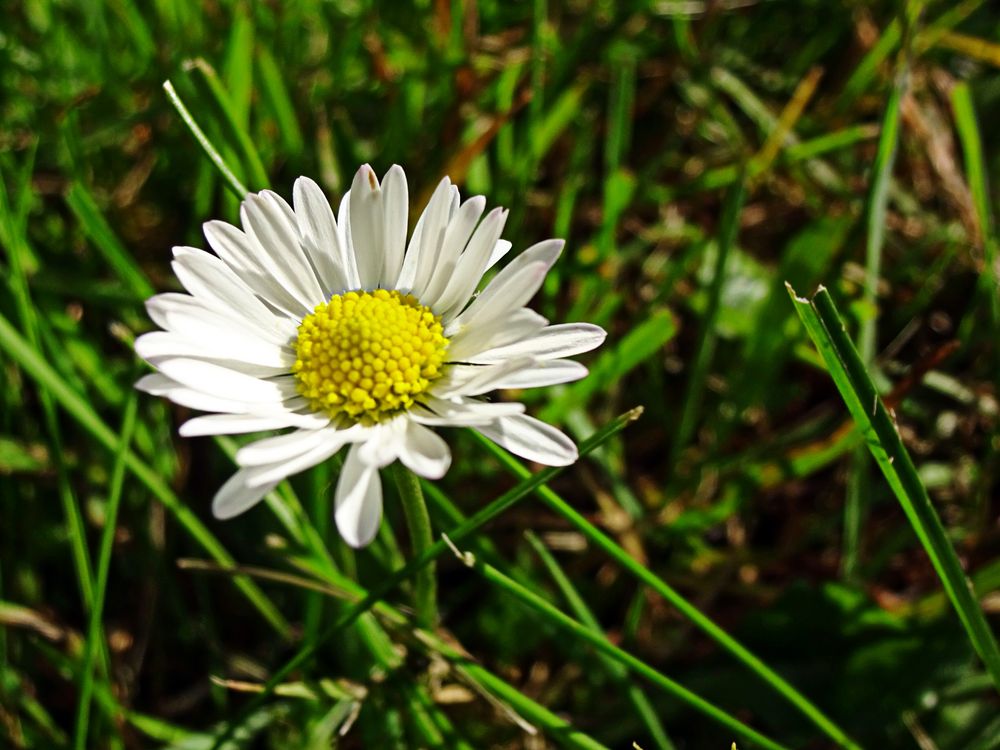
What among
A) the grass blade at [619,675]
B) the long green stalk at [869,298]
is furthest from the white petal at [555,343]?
the long green stalk at [869,298]

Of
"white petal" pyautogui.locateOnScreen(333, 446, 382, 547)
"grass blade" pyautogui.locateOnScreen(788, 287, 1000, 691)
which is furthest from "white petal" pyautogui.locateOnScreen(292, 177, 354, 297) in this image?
"grass blade" pyautogui.locateOnScreen(788, 287, 1000, 691)

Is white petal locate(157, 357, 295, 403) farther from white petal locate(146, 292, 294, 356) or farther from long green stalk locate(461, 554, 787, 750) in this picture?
long green stalk locate(461, 554, 787, 750)

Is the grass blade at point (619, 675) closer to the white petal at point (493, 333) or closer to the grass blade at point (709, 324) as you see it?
the white petal at point (493, 333)

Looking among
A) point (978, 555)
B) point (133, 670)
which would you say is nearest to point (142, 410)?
point (133, 670)

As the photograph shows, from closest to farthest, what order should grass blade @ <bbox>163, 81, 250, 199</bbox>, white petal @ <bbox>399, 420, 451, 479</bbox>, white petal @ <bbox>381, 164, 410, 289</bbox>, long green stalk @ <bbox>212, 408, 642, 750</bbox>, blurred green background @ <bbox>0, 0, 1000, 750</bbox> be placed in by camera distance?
white petal @ <bbox>399, 420, 451, 479</bbox> → long green stalk @ <bbox>212, 408, 642, 750</bbox> → white petal @ <bbox>381, 164, 410, 289</bbox> → grass blade @ <bbox>163, 81, 250, 199</bbox> → blurred green background @ <bbox>0, 0, 1000, 750</bbox>

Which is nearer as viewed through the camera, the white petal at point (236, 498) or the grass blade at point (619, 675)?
the white petal at point (236, 498)

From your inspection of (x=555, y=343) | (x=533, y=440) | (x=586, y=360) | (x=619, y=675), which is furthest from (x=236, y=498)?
(x=586, y=360)

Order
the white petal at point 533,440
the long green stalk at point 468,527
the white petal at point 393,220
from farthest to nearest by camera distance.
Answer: the white petal at point 393,220 < the long green stalk at point 468,527 < the white petal at point 533,440

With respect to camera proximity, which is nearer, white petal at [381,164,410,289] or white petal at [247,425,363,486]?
white petal at [247,425,363,486]
